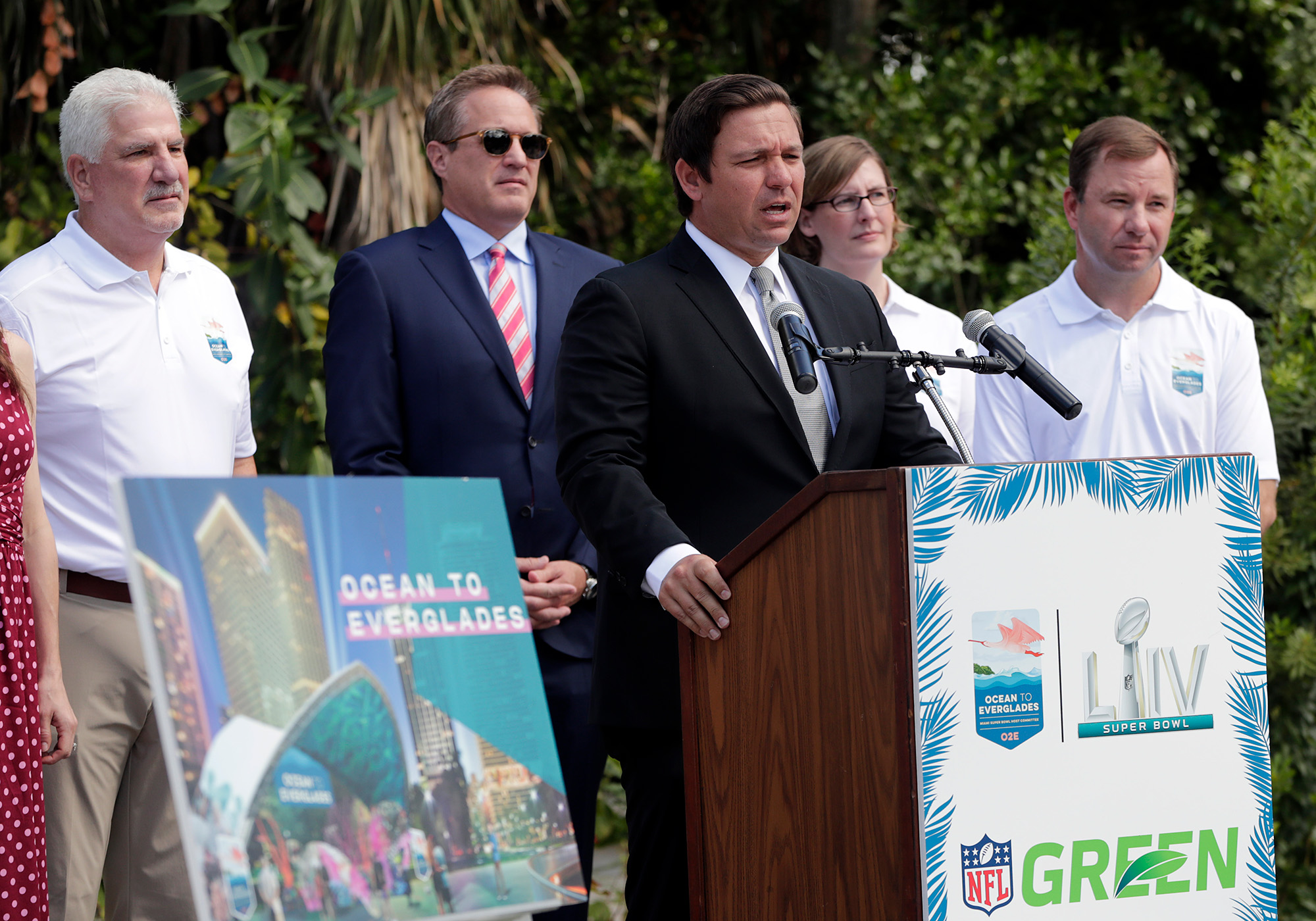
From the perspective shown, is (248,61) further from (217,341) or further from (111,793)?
(111,793)

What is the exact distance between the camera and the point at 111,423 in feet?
9.29

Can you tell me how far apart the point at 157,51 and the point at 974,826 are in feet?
17.0

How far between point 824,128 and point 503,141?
339cm

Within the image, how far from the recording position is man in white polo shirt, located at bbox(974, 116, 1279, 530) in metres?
3.50

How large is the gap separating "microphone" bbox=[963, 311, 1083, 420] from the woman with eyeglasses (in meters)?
1.43

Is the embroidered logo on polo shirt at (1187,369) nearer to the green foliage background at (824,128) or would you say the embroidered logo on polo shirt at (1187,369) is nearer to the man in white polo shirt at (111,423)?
the green foliage background at (824,128)

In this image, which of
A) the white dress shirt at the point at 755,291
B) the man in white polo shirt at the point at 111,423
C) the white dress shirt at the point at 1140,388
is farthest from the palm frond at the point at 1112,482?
the man in white polo shirt at the point at 111,423

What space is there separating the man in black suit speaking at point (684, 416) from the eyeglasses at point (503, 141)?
770mm

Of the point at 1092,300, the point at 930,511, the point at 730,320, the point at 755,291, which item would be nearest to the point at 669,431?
the point at 730,320

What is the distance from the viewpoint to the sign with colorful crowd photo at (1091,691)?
194 centimetres

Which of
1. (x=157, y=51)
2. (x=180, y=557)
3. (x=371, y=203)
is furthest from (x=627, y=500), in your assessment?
(x=157, y=51)

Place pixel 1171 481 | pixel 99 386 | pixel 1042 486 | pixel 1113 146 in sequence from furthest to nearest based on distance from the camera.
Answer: pixel 1113 146 → pixel 99 386 → pixel 1171 481 → pixel 1042 486

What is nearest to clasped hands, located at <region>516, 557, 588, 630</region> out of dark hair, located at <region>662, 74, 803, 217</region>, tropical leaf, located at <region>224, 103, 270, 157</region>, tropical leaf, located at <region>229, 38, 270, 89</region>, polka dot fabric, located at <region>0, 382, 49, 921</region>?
dark hair, located at <region>662, 74, 803, 217</region>

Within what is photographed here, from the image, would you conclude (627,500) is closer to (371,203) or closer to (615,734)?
(615,734)
